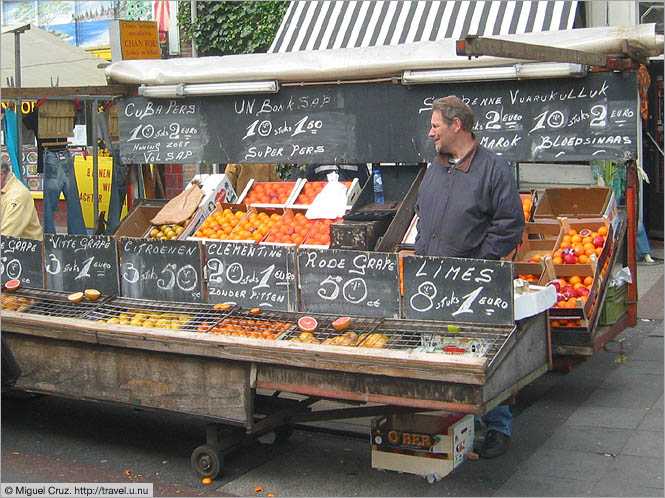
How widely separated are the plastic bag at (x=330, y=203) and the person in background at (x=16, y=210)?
2.36 m

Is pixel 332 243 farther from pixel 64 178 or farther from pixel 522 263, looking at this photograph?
pixel 64 178

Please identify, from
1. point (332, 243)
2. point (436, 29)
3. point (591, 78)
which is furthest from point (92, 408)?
point (436, 29)

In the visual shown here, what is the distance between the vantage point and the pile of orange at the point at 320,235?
243 inches

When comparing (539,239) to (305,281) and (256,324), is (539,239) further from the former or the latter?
(256,324)

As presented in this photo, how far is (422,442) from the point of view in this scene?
494 cm

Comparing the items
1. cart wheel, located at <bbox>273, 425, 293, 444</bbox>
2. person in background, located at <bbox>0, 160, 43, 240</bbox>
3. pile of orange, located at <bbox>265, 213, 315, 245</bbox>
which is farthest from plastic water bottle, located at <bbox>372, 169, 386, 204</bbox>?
person in background, located at <bbox>0, 160, 43, 240</bbox>

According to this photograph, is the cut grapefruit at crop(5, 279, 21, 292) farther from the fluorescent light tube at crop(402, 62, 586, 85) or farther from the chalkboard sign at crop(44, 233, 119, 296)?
the fluorescent light tube at crop(402, 62, 586, 85)

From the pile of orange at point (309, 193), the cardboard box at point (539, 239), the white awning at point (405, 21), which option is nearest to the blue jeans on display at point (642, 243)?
the white awning at point (405, 21)

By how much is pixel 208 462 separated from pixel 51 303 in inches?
68.3

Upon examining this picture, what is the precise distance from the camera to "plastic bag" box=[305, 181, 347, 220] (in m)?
6.54

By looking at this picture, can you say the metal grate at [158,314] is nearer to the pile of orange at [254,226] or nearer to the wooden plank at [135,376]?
the wooden plank at [135,376]

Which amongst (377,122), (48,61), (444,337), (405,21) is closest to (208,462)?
(444,337)

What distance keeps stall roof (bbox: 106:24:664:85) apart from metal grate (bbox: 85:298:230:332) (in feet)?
5.73

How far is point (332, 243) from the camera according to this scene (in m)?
5.77
